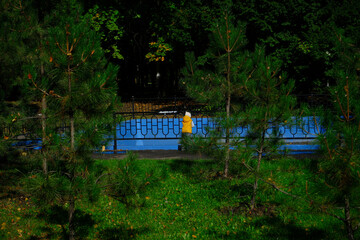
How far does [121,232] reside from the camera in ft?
22.0

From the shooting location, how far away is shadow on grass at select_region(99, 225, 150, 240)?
21.5ft

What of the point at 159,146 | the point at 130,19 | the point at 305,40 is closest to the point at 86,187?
the point at 159,146

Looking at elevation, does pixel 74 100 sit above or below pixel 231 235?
above

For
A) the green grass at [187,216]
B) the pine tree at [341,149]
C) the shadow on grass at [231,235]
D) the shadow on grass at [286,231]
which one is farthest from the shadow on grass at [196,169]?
the pine tree at [341,149]

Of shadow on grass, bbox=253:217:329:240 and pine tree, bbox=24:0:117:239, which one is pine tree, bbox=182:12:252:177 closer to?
shadow on grass, bbox=253:217:329:240

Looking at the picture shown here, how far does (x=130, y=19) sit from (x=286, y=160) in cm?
2676

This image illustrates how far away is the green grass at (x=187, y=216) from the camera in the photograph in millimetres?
6395

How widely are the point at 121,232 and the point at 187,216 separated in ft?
4.20

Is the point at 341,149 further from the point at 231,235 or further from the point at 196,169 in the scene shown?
the point at 196,169

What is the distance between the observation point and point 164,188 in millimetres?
8898

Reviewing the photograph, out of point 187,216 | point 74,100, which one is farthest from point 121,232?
point 74,100

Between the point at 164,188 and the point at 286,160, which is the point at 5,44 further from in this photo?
the point at 286,160

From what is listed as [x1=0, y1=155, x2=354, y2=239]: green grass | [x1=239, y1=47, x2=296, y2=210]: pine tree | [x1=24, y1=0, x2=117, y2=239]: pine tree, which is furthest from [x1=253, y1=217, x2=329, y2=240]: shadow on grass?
[x1=24, y1=0, x2=117, y2=239]: pine tree

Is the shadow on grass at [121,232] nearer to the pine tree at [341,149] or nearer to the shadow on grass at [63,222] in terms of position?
the shadow on grass at [63,222]
